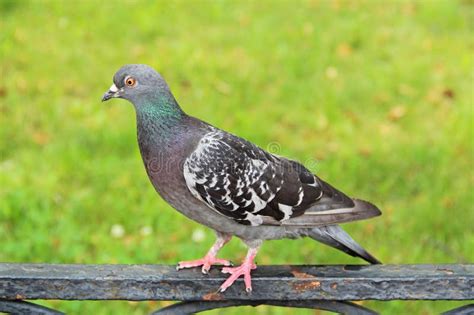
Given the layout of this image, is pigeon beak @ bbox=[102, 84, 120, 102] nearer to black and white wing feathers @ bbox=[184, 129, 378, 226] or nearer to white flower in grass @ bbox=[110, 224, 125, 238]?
black and white wing feathers @ bbox=[184, 129, 378, 226]

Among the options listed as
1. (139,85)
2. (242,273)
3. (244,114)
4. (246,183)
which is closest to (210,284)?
(242,273)

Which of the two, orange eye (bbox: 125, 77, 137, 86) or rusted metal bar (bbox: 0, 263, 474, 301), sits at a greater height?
orange eye (bbox: 125, 77, 137, 86)

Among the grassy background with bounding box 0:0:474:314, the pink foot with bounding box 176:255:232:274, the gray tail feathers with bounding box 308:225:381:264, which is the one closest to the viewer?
the pink foot with bounding box 176:255:232:274

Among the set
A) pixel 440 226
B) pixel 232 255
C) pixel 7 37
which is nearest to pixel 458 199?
pixel 440 226

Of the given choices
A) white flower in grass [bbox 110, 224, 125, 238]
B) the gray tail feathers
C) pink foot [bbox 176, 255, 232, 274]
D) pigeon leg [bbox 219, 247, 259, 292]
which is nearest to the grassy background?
white flower in grass [bbox 110, 224, 125, 238]

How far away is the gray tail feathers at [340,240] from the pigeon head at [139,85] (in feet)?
2.22

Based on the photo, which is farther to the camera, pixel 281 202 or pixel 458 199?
pixel 458 199

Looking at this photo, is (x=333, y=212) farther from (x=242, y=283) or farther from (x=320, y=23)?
(x=320, y=23)

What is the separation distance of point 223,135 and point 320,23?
5.08 meters

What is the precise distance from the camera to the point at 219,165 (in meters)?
2.32

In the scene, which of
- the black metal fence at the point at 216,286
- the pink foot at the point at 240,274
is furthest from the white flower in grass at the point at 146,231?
the black metal fence at the point at 216,286

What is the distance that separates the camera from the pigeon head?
2.19 m

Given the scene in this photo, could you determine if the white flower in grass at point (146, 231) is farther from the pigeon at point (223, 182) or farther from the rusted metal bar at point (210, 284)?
the rusted metal bar at point (210, 284)

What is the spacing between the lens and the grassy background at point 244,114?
4344 millimetres
